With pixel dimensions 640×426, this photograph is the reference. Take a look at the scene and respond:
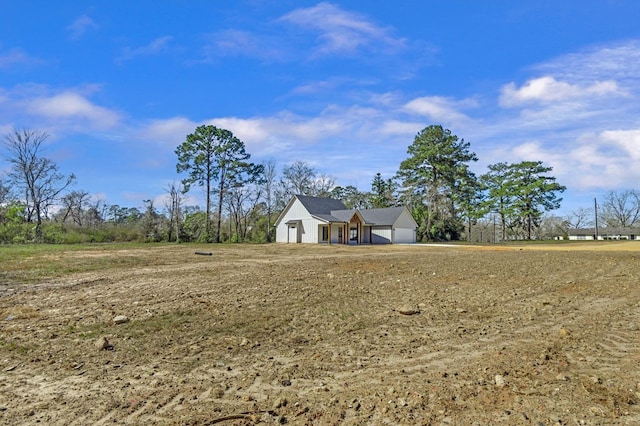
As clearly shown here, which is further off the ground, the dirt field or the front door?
the front door

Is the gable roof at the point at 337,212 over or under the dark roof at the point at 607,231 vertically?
over

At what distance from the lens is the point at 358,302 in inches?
257

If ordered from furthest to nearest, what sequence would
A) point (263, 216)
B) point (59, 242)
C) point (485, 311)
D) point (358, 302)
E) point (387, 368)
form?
point (263, 216) → point (59, 242) → point (358, 302) → point (485, 311) → point (387, 368)

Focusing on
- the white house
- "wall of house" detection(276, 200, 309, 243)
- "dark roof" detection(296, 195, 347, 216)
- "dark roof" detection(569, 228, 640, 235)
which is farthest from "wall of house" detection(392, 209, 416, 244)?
"dark roof" detection(569, 228, 640, 235)

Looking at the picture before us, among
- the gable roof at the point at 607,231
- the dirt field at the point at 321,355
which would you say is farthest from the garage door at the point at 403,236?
the gable roof at the point at 607,231

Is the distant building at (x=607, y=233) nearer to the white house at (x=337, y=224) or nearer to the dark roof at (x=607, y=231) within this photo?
the dark roof at (x=607, y=231)

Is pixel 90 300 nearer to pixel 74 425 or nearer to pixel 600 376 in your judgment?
pixel 74 425

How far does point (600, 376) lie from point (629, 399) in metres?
0.49

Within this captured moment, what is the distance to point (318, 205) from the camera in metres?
35.7

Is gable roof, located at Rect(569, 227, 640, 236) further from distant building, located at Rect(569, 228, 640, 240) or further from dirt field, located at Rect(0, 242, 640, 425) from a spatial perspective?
dirt field, located at Rect(0, 242, 640, 425)

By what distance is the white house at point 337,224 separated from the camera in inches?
1307

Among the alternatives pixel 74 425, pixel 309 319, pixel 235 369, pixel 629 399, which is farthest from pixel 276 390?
pixel 629 399

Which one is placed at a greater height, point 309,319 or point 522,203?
point 522,203

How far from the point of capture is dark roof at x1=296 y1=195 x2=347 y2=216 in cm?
3403
